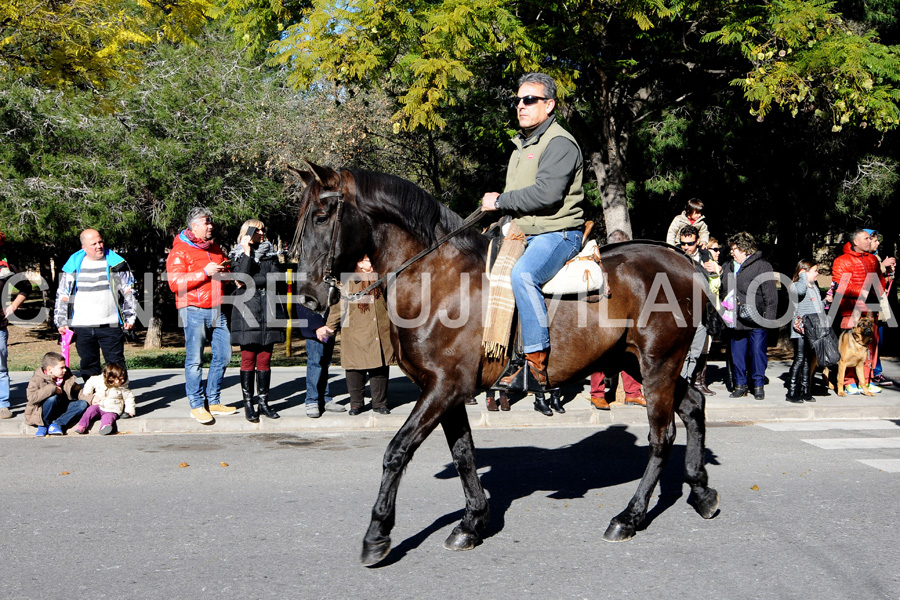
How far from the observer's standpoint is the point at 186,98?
20500 millimetres

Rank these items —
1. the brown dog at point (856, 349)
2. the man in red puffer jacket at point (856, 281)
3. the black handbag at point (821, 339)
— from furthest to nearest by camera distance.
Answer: the man in red puffer jacket at point (856, 281), the brown dog at point (856, 349), the black handbag at point (821, 339)

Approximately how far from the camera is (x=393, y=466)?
5.05 meters

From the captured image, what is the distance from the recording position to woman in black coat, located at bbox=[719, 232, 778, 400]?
11141 mm

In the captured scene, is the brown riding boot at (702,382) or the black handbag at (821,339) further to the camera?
the brown riding boot at (702,382)

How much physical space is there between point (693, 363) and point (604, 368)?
5.38 metres

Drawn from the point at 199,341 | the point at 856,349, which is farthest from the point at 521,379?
the point at 856,349

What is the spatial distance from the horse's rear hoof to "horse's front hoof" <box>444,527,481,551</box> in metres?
0.88

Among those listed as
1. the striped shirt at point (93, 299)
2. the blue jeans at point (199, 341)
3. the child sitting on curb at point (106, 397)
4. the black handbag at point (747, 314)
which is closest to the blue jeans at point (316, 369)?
the blue jeans at point (199, 341)

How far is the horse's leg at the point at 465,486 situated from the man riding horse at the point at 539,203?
0.42m

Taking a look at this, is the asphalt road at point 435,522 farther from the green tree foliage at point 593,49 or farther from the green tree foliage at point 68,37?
the green tree foliage at point 68,37

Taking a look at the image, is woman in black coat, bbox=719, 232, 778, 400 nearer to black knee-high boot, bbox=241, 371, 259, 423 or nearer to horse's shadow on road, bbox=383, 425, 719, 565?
horse's shadow on road, bbox=383, 425, 719, 565

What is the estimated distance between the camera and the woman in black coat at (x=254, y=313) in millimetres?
9609

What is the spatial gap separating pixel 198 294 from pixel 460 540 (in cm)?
534

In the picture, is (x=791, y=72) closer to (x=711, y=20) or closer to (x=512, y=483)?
(x=711, y=20)
